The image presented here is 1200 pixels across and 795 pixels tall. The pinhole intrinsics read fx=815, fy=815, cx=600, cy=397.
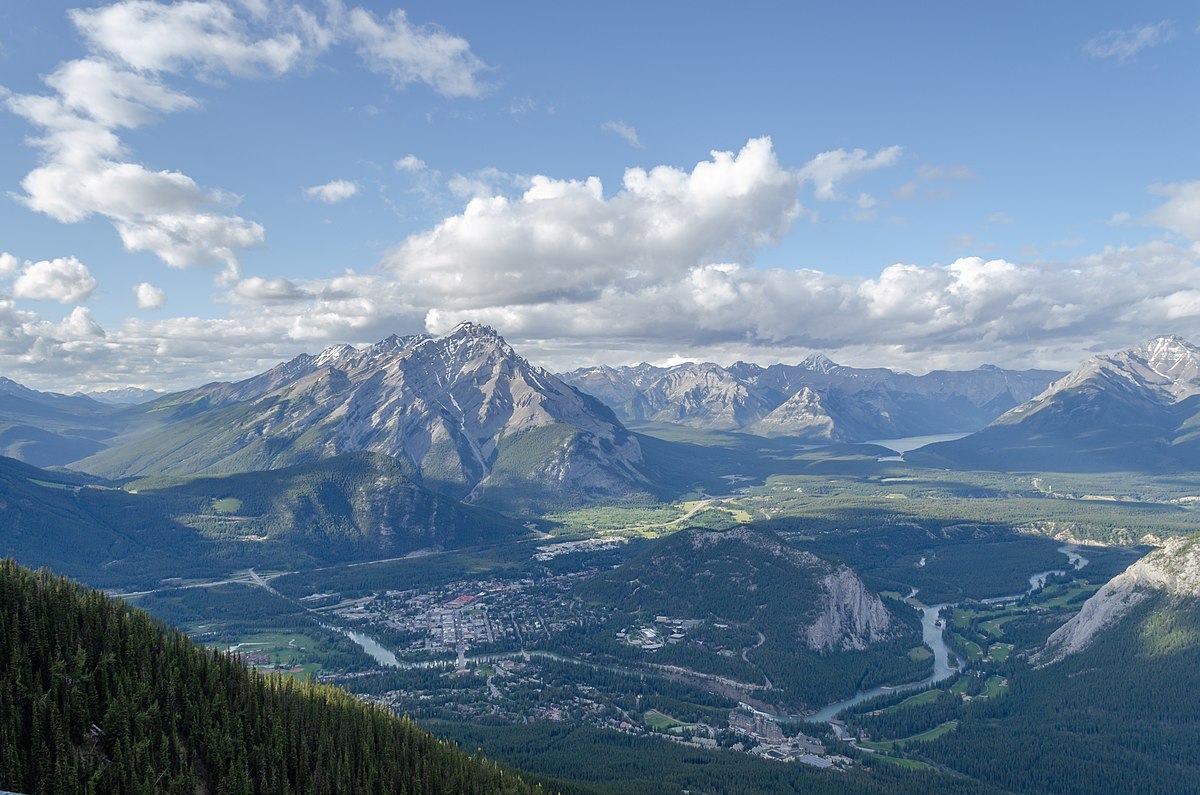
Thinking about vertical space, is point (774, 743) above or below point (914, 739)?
above

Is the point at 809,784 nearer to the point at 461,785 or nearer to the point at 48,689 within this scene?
the point at 461,785

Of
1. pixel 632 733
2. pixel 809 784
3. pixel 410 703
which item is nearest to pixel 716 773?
pixel 809 784

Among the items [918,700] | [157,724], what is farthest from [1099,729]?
[157,724]

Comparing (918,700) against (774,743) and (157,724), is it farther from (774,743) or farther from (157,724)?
(157,724)

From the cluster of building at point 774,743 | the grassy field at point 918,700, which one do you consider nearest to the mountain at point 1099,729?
the grassy field at point 918,700

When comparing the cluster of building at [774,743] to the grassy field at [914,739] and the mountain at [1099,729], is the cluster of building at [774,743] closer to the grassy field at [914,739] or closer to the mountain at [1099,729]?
the grassy field at [914,739]

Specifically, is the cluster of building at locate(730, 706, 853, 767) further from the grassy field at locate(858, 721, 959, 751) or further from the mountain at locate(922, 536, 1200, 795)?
the mountain at locate(922, 536, 1200, 795)

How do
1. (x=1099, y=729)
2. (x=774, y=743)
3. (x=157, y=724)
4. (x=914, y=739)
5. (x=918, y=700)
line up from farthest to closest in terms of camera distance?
(x=918, y=700) → (x=914, y=739) → (x=1099, y=729) → (x=774, y=743) → (x=157, y=724)

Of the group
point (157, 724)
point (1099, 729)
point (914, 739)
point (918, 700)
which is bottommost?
point (914, 739)
